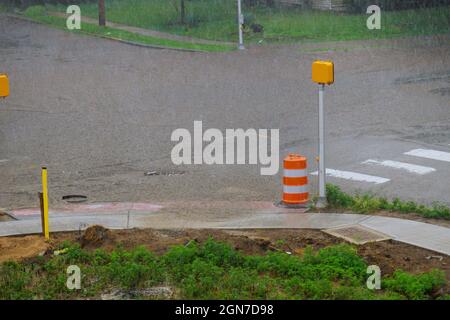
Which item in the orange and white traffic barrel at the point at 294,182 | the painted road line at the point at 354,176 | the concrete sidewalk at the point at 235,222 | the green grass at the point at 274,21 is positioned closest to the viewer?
the concrete sidewalk at the point at 235,222

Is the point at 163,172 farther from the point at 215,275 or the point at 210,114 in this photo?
the point at 215,275

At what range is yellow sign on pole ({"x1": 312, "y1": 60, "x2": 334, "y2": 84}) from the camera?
46.3 ft

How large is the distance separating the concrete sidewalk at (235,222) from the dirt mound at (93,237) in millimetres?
1154

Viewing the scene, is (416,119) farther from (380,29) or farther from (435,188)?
(380,29)

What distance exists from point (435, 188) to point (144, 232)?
5.66 metres

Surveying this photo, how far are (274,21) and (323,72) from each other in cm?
2896

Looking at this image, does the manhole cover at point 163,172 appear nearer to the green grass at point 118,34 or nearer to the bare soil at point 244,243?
Result: the bare soil at point 244,243

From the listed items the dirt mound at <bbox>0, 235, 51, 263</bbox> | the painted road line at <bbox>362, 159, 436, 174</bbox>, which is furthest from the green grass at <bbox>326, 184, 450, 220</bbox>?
the dirt mound at <bbox>0, 235, 51, 263</bbox>

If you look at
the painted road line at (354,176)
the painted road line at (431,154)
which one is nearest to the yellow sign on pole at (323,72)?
the painted road line at (354,176)

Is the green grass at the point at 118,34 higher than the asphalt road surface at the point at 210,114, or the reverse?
the green grass at the point at 118,34

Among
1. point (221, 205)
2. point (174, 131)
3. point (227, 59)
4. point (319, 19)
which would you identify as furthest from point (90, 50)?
point (221, 205)

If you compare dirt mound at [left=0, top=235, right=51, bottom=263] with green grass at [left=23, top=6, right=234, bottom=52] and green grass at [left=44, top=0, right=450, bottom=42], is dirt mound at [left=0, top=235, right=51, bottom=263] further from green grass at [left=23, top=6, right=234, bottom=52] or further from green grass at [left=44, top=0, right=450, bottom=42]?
green grass at [left=44, top=0, right=450, bottom=42]

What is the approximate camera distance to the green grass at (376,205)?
45.0ft

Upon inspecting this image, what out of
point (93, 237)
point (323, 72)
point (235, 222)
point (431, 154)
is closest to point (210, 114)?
point (431, 154)
